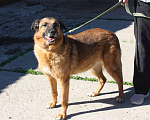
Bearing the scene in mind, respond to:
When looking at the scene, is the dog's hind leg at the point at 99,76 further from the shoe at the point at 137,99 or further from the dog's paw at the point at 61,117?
the dog's paw at the point at 61,117

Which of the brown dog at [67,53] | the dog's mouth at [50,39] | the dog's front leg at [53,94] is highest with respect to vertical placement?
the dog's mouth at [50,39]

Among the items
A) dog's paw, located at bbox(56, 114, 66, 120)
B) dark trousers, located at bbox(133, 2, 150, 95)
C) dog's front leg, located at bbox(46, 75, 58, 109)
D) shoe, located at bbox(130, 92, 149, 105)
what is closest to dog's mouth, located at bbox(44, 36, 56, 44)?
dog's front leg, located at bbox(46, 75, 58, 109)

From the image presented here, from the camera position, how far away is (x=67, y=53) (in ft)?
12.8

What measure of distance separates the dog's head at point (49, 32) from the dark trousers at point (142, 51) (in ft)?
4.54

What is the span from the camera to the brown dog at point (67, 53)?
3764 mm

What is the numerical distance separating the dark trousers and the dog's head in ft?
4.54

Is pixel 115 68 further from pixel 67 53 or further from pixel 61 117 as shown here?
pixel 61 117

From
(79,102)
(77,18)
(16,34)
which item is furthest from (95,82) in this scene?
(77,18)

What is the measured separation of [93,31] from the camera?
14.6 feet

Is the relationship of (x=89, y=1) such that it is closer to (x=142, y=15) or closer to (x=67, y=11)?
(x=67, y=11)

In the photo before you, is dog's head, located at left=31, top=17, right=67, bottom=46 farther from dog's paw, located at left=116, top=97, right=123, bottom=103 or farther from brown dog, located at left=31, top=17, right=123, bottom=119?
dog's paw, located at left=116, top=97, right=123, bottom=103

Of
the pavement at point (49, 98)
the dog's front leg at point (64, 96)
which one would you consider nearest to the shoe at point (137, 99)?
the pavement at point (49, 98)

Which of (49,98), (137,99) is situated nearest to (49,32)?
(49,98)

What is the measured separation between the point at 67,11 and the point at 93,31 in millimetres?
6788
